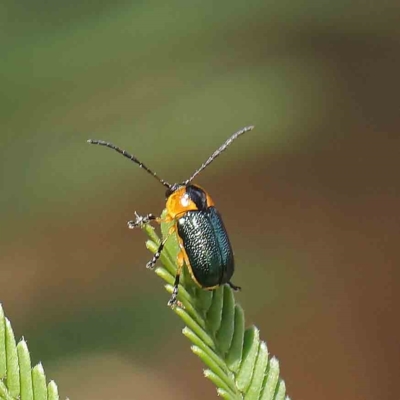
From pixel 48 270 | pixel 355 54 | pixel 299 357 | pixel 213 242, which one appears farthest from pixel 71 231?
pixel 213 242

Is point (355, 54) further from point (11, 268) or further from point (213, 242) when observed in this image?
point (213, 242)

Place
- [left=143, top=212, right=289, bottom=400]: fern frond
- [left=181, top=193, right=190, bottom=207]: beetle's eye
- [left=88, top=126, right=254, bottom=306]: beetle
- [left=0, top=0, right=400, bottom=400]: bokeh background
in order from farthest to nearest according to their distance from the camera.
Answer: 1. [left=0, top=0, right=400, bottom=400]: bokeh background
2. [left=181, top=193, right=190, bottom=207]: beetle's eye
3. [left=88, top=126, right=254, bottom=306]: beetle
4. [left=143, top=212, right=289, bottom=400]: fern frond

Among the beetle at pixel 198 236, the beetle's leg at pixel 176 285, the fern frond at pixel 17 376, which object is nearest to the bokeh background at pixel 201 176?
the beetle at pixel 198 236

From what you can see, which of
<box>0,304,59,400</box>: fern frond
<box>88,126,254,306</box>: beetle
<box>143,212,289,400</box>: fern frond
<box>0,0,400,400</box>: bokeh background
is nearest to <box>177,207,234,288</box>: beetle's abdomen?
<box>88,126,254,306</box>: beetle

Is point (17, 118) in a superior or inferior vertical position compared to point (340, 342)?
superior

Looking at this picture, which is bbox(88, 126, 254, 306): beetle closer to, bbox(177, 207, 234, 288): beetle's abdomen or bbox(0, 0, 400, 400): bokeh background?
bbox(177, 207, 234, 288): beetle's abdomen

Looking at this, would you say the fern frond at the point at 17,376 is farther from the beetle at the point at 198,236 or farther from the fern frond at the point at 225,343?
the beetle at the point at 198,236
